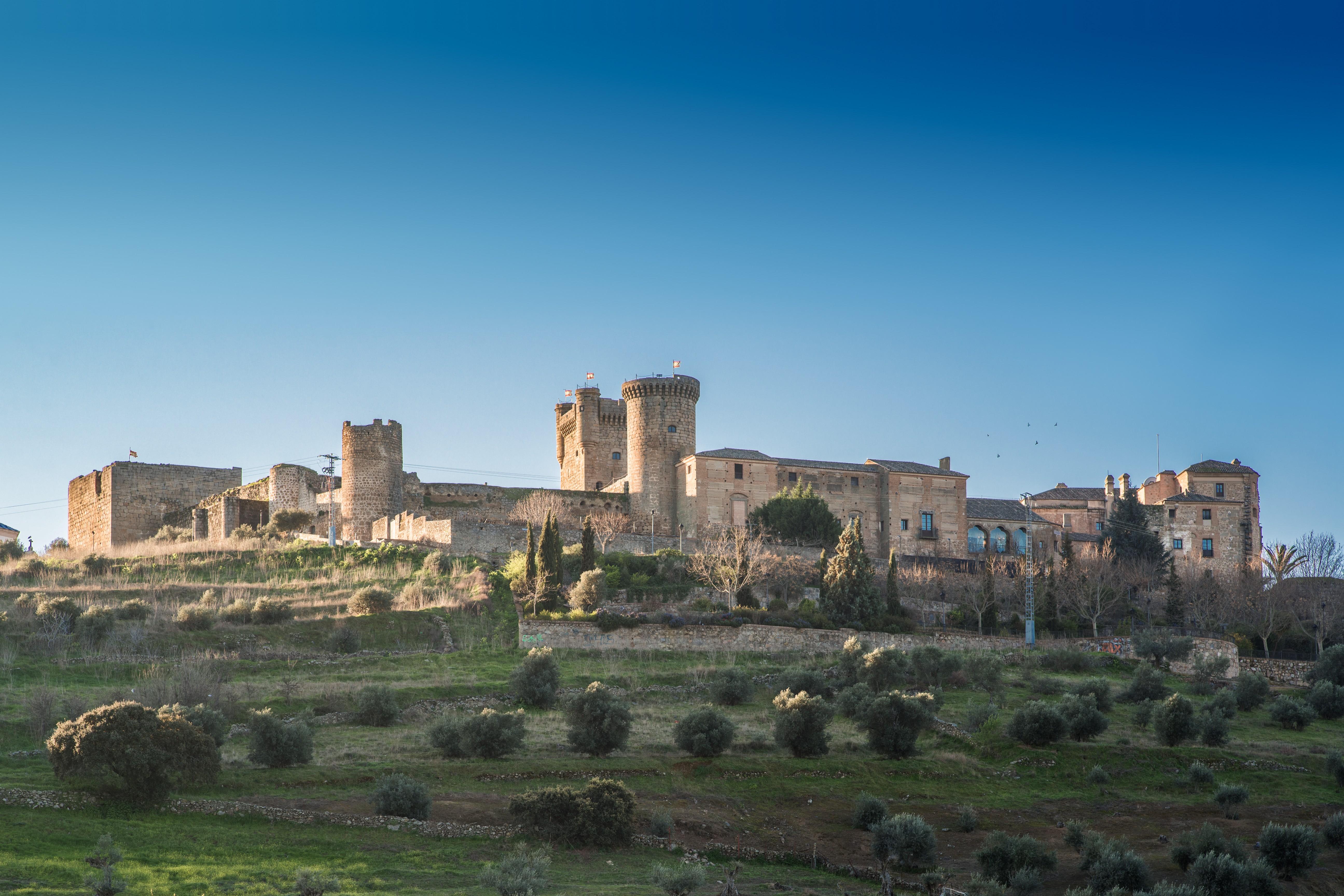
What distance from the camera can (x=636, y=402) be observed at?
207ft

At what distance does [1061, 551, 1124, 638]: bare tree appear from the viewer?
50.1m

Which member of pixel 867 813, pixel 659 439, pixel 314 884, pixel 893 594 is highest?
pixel 659 439

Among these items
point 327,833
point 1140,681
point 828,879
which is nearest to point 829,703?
point 1140,681

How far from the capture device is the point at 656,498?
2379 inches

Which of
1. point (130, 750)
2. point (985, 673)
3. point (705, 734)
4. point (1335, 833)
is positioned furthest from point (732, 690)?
point (130, 750)

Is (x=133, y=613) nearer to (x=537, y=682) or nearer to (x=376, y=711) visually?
(x=376, y=711)

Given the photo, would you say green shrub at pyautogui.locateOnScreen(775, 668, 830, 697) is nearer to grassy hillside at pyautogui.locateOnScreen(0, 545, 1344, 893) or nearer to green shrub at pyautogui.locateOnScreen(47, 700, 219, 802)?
grassy hillside at pyautogui.locateOnScreen(0, 545, 1344, 893)

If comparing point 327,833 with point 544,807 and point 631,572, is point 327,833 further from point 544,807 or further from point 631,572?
point 631,572

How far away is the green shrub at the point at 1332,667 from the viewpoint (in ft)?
138

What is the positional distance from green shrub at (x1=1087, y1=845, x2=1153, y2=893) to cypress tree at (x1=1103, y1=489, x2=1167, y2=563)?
4063cm

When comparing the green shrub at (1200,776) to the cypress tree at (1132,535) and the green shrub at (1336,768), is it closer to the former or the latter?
the green shrub at (1336,768)

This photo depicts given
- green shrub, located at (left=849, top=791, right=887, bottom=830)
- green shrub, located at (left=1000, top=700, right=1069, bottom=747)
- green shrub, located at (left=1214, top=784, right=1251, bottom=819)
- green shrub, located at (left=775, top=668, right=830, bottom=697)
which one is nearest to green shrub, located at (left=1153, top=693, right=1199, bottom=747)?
green shrub, located at (left=1000, top=700, right=1069, bottom=747)

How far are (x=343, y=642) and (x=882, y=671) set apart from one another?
1523cm

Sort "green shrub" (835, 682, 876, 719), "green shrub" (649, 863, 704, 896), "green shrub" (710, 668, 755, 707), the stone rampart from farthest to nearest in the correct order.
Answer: the stone rampart → "green shrub" (710, 668, 755, 707) → "green shrub" (835, 682, 876, 719) → "green shrub" (649, 863, 704, 896)
